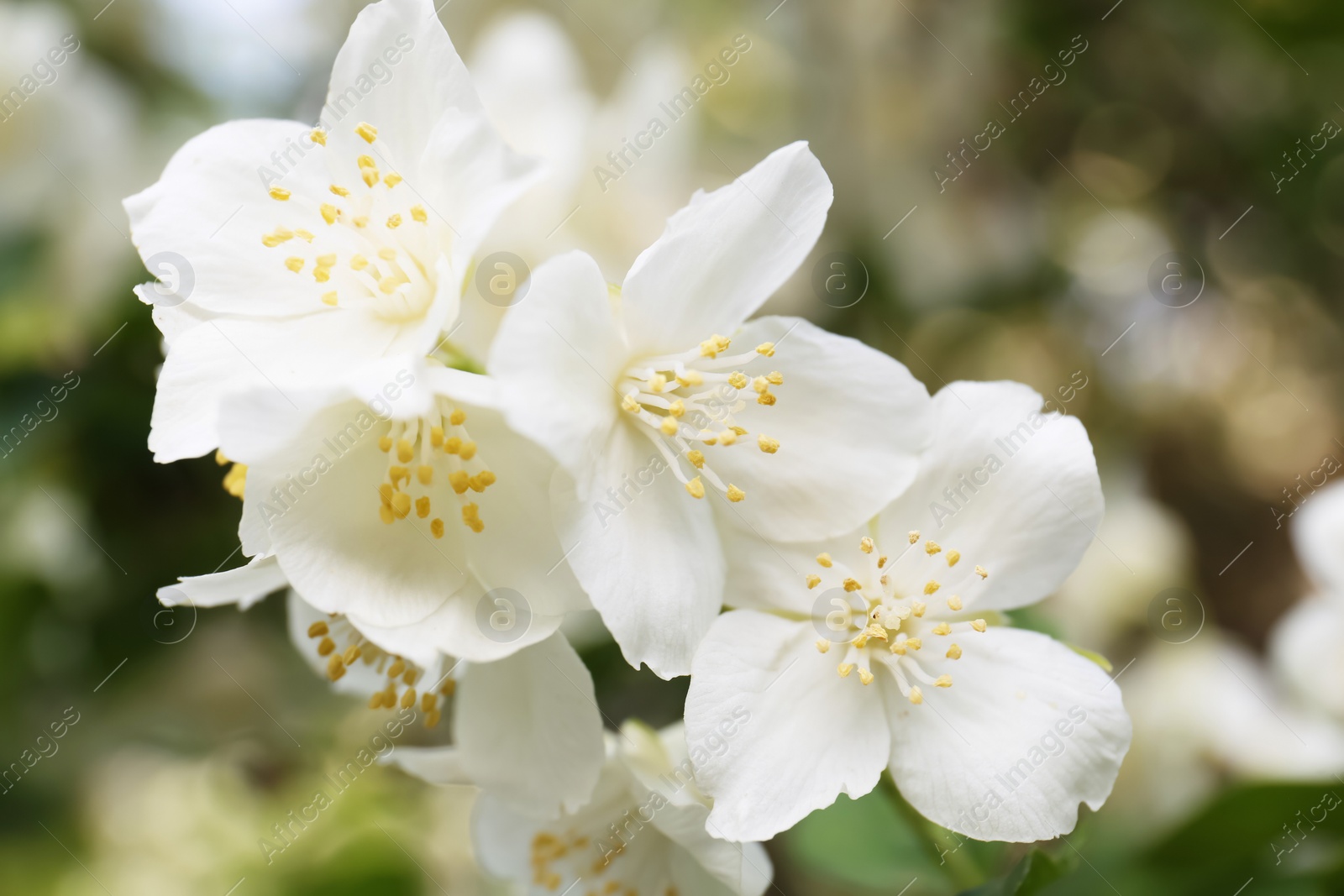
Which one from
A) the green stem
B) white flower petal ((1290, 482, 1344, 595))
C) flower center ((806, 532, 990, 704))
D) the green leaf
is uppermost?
white flower petal ((1290, 482, 1344, 595))

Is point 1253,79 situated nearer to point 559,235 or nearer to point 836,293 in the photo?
point 836,293

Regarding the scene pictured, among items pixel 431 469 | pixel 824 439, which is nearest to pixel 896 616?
pixel 824 439

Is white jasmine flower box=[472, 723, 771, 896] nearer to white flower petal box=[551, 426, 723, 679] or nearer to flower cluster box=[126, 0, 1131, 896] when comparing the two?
flower cluster box=[126, 0, 1131, 896]

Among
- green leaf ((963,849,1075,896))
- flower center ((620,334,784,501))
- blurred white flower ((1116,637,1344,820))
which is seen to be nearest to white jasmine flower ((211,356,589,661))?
flower center ((620,334,784,501))

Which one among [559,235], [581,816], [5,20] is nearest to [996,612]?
[581,816]

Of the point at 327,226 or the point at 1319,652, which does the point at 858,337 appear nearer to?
the point at 1319,652
